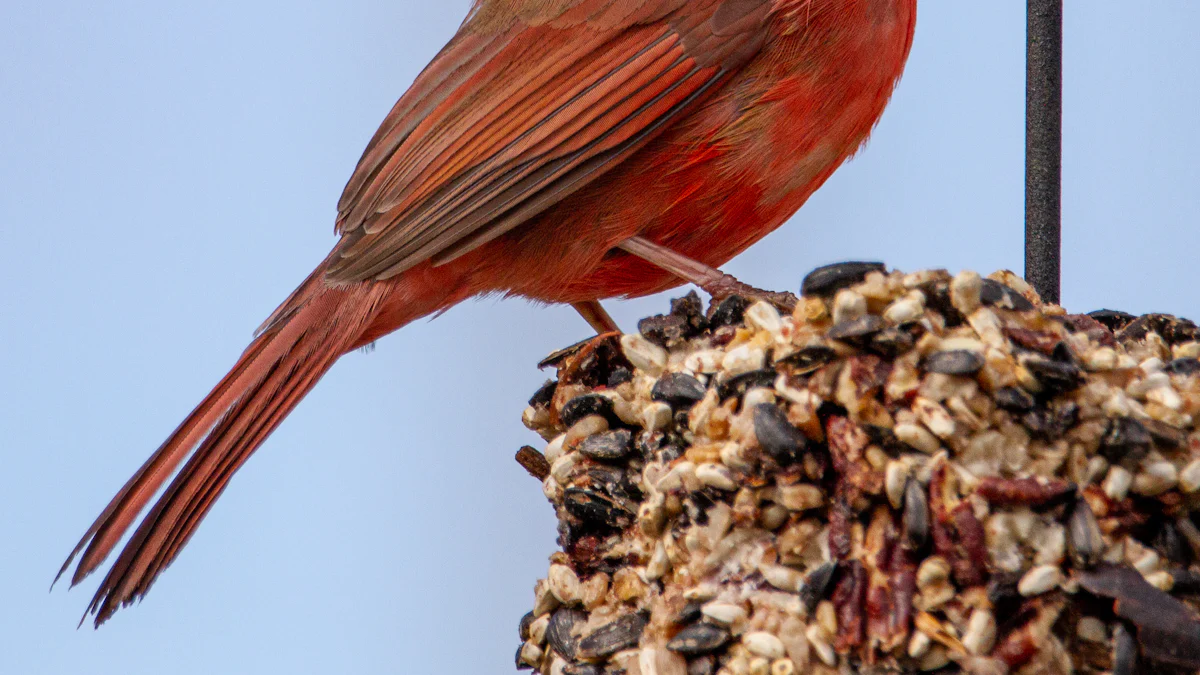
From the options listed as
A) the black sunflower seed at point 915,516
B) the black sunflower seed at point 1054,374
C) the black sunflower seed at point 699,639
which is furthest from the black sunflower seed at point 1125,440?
the black sunflower seed at point 699,639

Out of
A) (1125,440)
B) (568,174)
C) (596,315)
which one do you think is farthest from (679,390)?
(596,315)

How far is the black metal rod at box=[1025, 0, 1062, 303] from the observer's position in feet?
6.11

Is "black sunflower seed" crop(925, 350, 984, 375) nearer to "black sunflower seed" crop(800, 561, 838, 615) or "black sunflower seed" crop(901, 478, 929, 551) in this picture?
"black sunflower seed" crop(901, 478, 929, 551)

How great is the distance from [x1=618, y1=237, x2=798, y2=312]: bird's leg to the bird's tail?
45 centimetres

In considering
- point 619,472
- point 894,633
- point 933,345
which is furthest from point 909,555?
point 619,472

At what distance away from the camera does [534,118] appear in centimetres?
212

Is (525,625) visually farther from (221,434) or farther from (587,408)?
(221,434)

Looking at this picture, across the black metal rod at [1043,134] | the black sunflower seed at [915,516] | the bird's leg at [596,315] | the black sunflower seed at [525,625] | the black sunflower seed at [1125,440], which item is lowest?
the black sunflower seed at [525,625]

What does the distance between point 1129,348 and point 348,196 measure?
137 centimetres

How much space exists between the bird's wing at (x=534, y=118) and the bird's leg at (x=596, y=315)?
1.58 feet

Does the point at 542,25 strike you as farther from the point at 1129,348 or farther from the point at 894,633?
the point at 894,633

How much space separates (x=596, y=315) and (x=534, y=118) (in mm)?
594

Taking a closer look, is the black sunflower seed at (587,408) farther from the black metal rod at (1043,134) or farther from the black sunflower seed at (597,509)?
the black metal rod at (1043,134)

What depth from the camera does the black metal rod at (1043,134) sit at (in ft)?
6.11
